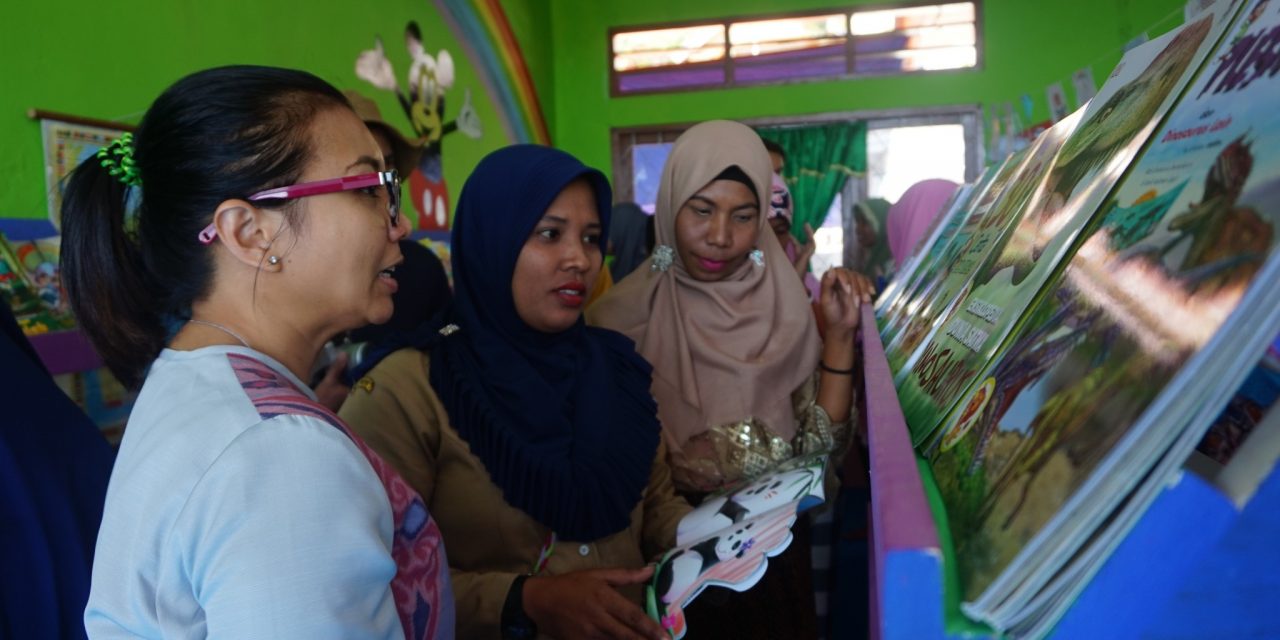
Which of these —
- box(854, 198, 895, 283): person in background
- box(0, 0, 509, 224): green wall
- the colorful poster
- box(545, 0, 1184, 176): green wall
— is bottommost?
box(854, 198, 895, 283): person in background

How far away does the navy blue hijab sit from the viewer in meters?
1.23

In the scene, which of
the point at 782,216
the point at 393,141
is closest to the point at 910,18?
the point at 782,216

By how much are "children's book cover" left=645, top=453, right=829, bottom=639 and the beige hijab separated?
2.00 ft

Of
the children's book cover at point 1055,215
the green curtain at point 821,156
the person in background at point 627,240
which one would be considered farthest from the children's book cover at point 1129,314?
the green curtain at point 821,156

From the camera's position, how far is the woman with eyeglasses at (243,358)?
613 millimetres

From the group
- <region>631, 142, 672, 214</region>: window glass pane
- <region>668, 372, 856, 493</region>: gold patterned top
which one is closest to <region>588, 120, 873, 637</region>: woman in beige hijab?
<region>668, 372, 856, 493</region>: gold patterned top

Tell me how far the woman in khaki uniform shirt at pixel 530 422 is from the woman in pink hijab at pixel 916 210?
1.39 meters

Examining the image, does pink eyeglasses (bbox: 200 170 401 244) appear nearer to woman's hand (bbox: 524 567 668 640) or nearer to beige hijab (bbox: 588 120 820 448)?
woman's hand (bbox: 524 567 668 640)

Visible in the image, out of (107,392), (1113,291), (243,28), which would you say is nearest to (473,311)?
(1113,291)

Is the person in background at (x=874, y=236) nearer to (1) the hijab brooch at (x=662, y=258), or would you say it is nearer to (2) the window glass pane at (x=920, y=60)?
(2) the window glass pane at (x=920, y=60)

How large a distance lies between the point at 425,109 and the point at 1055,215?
13.6ft

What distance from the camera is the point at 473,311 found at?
4.53 feet

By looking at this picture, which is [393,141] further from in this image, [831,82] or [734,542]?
[831,82]

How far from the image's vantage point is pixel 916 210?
2711 mm
